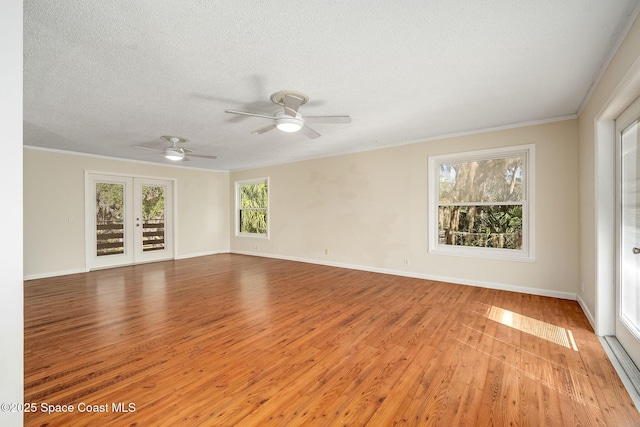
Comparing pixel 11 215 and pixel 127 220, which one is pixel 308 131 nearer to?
pixel 11 215

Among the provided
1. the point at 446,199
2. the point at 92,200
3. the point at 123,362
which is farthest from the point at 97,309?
the point at 446,199

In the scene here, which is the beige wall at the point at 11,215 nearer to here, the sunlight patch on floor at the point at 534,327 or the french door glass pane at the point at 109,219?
the sunlight patch on floor at the point at 534,327

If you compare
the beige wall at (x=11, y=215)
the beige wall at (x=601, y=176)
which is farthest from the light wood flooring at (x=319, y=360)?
the beige wall at (x=11, y=215)

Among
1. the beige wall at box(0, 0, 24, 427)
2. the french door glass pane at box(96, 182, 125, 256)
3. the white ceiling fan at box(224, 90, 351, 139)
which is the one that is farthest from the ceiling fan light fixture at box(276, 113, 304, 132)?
the french door glass pane at box(96, 182, 125, 256)

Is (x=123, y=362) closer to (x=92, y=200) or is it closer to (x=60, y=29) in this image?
(x=60, y=29)

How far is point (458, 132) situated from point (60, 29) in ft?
15.8

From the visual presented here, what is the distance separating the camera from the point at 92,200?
6023mm

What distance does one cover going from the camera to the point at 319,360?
2322 millimetres

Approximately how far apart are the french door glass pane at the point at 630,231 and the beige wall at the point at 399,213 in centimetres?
145

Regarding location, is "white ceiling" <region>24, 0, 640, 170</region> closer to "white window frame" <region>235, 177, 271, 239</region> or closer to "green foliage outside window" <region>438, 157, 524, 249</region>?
"green foliage outside window" <region>438, 157, 524, 249</region>

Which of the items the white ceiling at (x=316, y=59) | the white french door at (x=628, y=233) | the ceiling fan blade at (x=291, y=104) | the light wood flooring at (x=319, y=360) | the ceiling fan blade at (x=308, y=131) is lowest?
the light wood flooring at (x=319, y=360)

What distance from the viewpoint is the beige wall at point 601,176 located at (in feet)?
7.01

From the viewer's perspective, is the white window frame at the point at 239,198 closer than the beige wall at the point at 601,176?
No

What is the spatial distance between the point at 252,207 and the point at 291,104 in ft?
18.2
